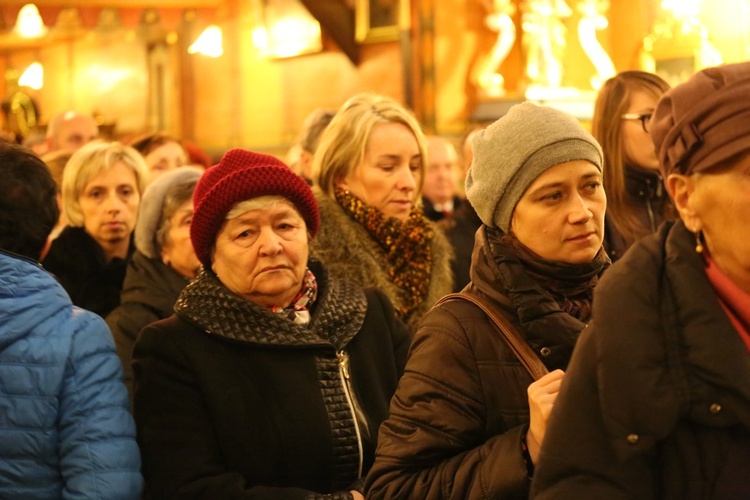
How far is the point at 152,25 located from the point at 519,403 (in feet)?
36.7

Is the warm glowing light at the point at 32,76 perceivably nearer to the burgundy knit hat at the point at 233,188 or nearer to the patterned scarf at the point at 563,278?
the burgundy knit hat at the point at 233,188

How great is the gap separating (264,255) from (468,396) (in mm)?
918

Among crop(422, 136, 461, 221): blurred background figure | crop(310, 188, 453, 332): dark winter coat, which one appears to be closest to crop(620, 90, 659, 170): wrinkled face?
crop(310, 188, 453, 332): dark winter coat

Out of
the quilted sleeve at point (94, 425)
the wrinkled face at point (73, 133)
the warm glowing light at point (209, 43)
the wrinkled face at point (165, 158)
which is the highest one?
the warm glowing light at point (209, 43)

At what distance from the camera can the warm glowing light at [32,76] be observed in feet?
48.1

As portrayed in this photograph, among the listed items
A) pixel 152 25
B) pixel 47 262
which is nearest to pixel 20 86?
pixel 152 25

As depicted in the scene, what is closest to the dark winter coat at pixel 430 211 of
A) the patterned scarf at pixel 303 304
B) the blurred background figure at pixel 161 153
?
the blurred background figure at pixel 161 153

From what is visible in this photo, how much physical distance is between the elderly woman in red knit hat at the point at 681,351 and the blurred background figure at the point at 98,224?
8.70 ft

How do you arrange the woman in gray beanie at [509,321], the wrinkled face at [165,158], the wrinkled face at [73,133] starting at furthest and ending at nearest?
the wrinkled face at [73,133] < the wrinkled face at [165,158] < the woman in gray beanie at [509,321]

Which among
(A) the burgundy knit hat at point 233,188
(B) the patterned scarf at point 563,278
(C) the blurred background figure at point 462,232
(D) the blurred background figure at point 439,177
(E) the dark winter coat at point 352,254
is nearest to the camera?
(B) the patterned scarf at point 563,278

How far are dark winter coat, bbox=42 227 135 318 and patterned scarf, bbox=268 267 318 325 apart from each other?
1236 mm

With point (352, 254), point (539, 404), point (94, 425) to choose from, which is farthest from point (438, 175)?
point (539, 404)

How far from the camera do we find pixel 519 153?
2139 millimetres

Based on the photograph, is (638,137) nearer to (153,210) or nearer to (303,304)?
(303,304)
